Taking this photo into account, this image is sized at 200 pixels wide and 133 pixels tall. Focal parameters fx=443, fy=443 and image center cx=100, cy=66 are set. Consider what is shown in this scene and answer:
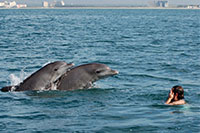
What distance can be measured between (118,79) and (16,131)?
28.0ft

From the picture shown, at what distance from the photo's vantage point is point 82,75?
49.9 feet

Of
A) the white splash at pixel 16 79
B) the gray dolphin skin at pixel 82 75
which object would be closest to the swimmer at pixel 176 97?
the gray dolphin skin at pixel 82 75

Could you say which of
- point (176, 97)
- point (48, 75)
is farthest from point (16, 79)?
point (176, 97)

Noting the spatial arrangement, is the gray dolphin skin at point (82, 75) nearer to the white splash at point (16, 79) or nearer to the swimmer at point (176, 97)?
the swimmer at point (176, 97)

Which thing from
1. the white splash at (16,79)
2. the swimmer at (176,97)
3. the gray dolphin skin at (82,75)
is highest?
the gray dolphin skin at (82,75)

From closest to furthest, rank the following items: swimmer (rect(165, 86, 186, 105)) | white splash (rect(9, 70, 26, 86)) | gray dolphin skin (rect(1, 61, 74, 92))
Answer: swimmer (rect(165, 86, 186, 105)) < gray dolphin skin (rect(1, 61, 74, 92)) < white splash (rect(9, 70, 26, 86))

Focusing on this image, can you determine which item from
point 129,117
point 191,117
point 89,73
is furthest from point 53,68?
point 191,117

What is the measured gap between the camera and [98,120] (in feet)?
39.3

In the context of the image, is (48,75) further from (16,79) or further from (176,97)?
(176,97)

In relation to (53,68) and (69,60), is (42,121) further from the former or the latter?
(69,60)

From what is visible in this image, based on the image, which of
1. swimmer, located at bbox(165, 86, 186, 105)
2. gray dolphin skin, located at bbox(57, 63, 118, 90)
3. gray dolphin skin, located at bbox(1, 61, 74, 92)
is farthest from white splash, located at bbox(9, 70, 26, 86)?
swimmer, located at bbox(165, 86, 186, 105)

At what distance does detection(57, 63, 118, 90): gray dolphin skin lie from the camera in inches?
597

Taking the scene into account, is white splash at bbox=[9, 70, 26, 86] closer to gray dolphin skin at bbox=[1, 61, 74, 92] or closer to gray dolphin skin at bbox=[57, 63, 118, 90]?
gray dolphin skin at bbox=[1, 61, 74, 92]

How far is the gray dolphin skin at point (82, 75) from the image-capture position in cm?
1516
